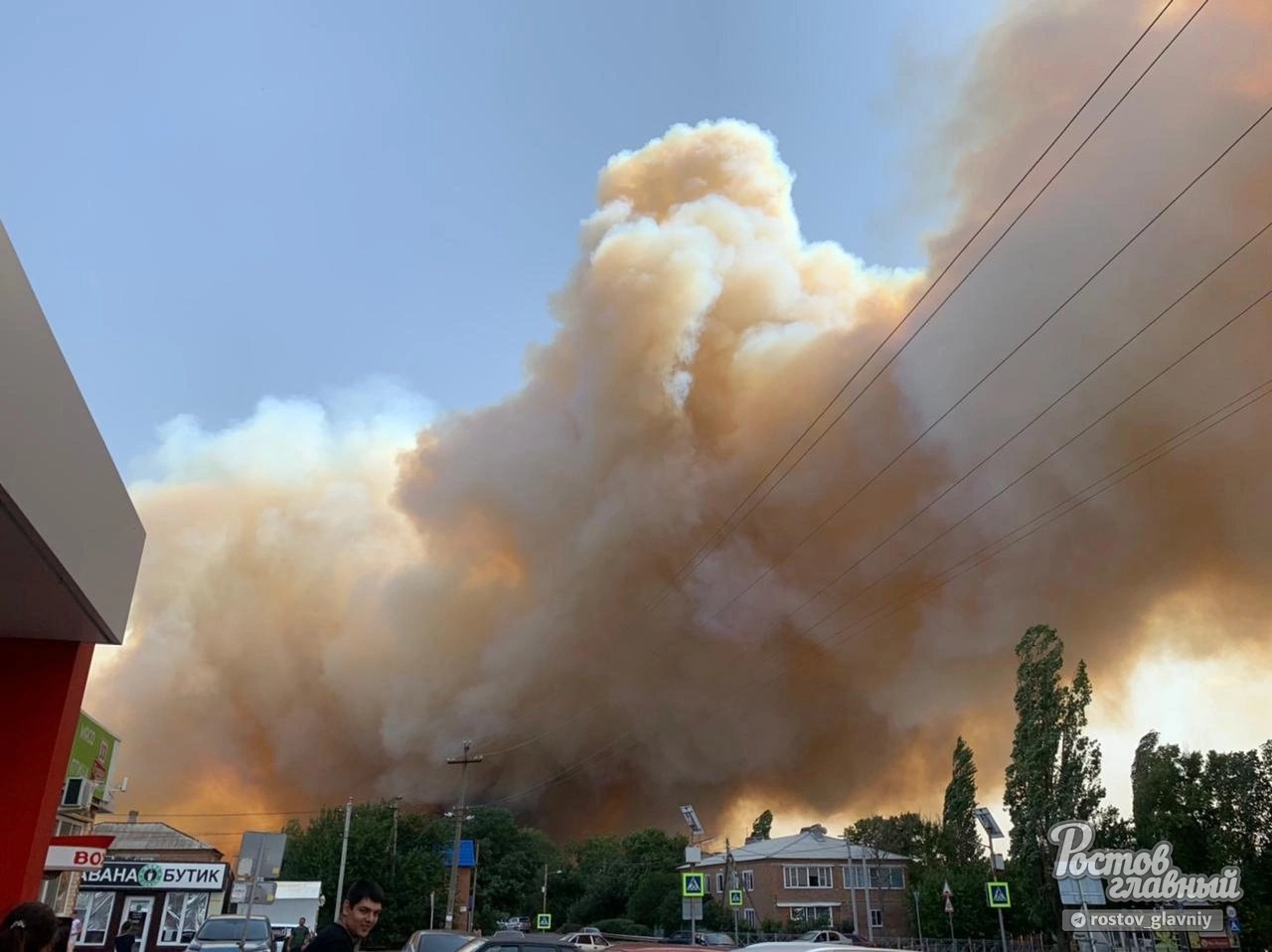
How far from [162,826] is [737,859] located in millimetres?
33651

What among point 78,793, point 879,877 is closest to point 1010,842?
point 879,877

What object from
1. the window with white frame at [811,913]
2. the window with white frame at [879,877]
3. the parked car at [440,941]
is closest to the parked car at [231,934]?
the parked car at [440,941]

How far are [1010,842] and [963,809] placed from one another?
12.7 meters

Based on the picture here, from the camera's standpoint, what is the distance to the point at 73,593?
6039 mm

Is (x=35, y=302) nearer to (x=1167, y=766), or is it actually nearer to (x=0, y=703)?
(x=0, y=703)

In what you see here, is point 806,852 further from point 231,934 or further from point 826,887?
point 231,934

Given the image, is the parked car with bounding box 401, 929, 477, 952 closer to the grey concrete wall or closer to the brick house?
the grey concrete wall

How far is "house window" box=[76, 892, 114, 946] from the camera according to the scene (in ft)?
87.0

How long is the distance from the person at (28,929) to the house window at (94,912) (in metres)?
29.7

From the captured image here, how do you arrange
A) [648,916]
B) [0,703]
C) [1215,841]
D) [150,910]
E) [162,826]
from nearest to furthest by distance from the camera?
[0,703] → [150,910] → [1215,841] → [162,826] → [648,916]

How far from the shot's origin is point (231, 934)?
15383mm

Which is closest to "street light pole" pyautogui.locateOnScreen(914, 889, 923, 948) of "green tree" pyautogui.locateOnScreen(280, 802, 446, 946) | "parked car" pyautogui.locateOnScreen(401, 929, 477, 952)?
"green tree" pyautogui.locateOnScreen(280, 802, 446, 946)

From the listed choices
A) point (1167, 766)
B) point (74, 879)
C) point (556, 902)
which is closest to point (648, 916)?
point (556, 902)

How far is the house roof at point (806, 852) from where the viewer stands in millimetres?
52125
